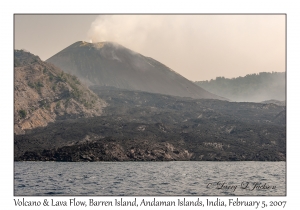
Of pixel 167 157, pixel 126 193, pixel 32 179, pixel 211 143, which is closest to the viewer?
pixel 126 193

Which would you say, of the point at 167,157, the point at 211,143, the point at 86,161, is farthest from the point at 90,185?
the point at 211,143

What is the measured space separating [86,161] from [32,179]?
7229 centimetres

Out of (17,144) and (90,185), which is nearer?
(90,185)

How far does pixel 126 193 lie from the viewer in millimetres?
68938

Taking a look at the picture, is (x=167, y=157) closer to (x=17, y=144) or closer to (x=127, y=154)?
(x=127, y=154)

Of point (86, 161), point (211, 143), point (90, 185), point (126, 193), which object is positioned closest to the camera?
point (126, 193)
